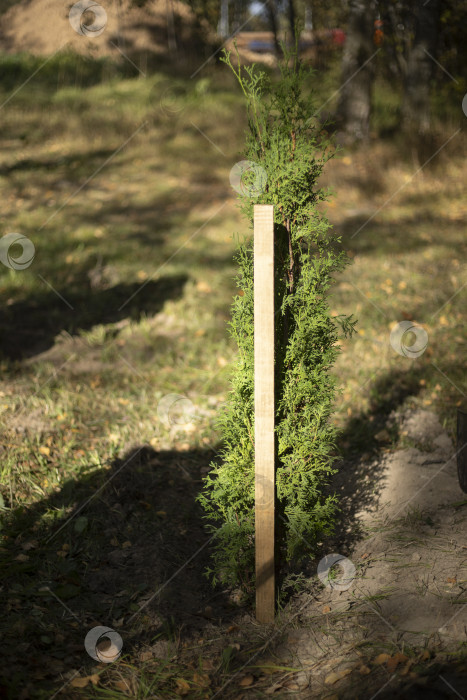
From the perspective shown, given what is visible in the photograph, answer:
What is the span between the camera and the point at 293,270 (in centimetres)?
345

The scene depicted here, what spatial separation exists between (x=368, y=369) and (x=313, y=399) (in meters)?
3.09

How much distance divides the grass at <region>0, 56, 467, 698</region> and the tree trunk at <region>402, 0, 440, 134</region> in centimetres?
67

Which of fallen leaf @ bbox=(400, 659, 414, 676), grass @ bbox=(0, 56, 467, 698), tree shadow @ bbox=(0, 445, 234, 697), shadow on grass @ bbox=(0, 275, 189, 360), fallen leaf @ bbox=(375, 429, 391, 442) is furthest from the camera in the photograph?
shadow on grass @ bbox=(0, 275, 189, 360)

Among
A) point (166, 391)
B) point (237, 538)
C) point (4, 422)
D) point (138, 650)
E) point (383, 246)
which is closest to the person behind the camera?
point (138, 650)

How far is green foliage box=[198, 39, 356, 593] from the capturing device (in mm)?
3229

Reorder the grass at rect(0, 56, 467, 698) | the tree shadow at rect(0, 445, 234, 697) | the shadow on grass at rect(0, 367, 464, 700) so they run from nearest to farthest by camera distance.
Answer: the shadow on grass at rect(0, 367, 464, 700)
the tree shadow at rect(0, 445, 234, 697)
the grass at rect(0, 56, 467, 698)

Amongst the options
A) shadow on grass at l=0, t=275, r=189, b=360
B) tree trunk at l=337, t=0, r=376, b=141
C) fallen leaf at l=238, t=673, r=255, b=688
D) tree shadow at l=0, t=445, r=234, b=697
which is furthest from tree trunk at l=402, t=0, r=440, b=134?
fallen leaf at l=238, t=673, r=255, b=688

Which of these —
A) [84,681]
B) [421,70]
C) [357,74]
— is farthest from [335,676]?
[421,70]

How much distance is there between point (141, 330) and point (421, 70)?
29.9 ft

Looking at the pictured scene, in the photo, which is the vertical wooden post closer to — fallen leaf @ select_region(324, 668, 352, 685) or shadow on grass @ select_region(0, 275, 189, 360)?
fallen leaf @ select_region(324, 668, 352, 685)

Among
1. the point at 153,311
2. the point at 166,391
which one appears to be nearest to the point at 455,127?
the point at 153,311

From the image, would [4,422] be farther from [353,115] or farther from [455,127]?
[455,127]

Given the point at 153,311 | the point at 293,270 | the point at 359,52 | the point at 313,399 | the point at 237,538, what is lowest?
the point at 153,311

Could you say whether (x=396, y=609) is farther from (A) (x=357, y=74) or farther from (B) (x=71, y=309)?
(A) (x=357, y=74)
